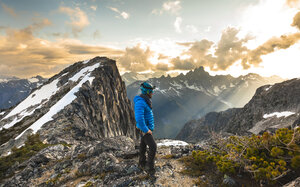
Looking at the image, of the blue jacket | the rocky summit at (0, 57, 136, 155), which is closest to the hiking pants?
the blue jacket

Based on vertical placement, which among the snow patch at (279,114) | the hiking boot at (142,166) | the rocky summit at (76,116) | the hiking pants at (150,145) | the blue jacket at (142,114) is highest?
the blue jacket at (142,114)

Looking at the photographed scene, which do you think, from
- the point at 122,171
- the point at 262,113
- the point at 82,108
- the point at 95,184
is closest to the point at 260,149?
the point at 122,171

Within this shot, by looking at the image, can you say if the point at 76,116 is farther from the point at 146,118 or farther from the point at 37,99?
the point at 37,99

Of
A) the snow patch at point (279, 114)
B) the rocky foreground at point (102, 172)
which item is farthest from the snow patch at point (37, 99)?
the snow patch at point (279, 114)

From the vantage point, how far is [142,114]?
783cm

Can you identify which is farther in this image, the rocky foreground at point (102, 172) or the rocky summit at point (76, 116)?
the rocky summit at point (76, 116)

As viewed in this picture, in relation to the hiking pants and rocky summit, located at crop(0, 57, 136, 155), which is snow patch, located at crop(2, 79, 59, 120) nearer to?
rocky summit, located at crop(0, 57, 136, 155)

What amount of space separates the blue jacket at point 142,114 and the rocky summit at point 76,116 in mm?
22079

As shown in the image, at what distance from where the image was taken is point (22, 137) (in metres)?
30.8

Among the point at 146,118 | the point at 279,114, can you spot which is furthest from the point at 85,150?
the point at 279,114

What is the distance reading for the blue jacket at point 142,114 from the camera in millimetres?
7773

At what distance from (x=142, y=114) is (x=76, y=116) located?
3543 centimetres

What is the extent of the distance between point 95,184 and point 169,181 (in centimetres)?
408

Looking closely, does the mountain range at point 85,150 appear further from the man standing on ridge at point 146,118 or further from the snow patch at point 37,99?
the snow patch at point 37,99
